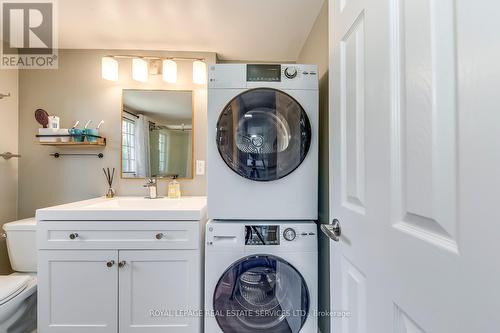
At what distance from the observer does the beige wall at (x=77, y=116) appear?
6.86 feet

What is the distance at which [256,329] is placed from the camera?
133cm

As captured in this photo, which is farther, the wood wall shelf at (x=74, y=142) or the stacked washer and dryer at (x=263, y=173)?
the wood wall shelf at (x=74, y=142)

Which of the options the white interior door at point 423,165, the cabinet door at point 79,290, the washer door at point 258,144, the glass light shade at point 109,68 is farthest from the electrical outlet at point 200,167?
the white interior door at point 423,165

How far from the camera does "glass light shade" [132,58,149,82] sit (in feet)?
6.74

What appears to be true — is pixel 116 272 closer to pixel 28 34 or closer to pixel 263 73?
pixel 263 73

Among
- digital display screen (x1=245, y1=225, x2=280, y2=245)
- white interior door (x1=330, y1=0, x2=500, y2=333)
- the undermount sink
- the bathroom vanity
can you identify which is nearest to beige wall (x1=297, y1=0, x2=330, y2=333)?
digital display screen (x1=245, y1=225, x2=280, y2=245)

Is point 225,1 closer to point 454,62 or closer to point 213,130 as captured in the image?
point 213,130

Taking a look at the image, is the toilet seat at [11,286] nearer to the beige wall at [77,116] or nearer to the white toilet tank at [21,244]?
the white toilet tank at [21,244]

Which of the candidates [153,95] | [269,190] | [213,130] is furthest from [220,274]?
[153,95]

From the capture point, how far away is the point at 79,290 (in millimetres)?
1443

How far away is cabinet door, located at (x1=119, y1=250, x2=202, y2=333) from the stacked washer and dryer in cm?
20

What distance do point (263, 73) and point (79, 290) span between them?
1.76m

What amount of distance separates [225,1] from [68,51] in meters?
1.61

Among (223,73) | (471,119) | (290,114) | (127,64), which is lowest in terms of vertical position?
(471,119)
